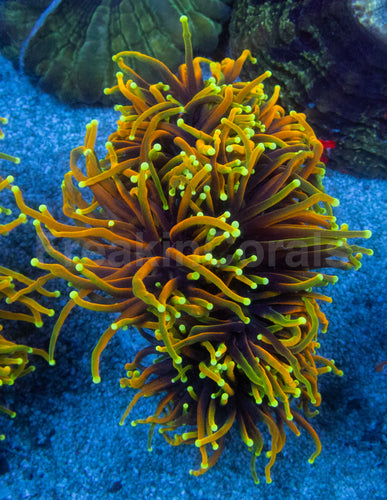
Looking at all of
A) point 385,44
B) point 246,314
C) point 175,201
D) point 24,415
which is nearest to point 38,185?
point 175,201

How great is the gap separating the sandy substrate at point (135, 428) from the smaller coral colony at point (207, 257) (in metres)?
0.32

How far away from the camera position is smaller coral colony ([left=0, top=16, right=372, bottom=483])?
174 cm

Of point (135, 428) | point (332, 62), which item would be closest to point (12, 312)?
point (135, 428)

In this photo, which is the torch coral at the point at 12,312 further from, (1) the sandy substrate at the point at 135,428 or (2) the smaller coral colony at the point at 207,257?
(1) the sandy substrate at the point at 135,428

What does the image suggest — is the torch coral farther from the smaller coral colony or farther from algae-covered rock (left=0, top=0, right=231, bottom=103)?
algae-covered rock (left=0, top=0, right=231, bottom=103)

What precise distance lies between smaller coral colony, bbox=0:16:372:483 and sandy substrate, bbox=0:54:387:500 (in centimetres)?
32

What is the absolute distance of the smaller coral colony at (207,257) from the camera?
1.74 m

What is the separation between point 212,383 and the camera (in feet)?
6.49

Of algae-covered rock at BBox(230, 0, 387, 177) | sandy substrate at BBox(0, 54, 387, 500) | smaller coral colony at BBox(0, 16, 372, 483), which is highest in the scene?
algae-covered rock at BBox(230, 0, 387, 177)

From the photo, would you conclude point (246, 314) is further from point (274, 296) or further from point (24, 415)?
point (24, 415)

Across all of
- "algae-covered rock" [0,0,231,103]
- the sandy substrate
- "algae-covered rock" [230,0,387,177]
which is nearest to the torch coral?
→ the sandy substrate

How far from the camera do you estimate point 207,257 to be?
5.34 ft

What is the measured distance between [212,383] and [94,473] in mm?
1066

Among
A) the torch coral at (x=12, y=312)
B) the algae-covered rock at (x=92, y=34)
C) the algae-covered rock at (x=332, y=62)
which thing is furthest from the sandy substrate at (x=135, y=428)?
the algae-covered rock at (x=332, y=62)
